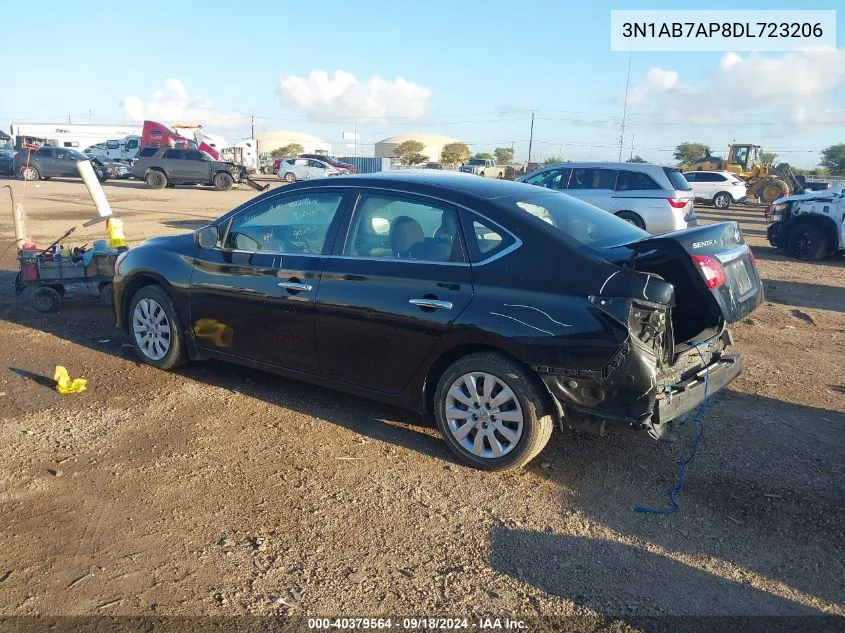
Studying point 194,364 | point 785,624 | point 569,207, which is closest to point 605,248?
point 569,207

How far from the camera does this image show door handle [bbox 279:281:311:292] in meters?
4.69

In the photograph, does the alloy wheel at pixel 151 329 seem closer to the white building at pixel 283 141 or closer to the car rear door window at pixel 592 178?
the car rear door window at pixel 592 178

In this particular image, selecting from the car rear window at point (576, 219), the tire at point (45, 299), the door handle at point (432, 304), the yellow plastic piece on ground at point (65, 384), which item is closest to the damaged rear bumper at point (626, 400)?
the door handle at point (432, 304)

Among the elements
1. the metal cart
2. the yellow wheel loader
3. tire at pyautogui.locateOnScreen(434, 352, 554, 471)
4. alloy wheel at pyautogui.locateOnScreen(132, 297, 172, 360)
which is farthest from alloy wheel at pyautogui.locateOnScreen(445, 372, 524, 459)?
the yellow wheel loader

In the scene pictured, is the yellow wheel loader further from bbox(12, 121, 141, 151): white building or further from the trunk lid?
bbox(12, 121, 141, 151): white building

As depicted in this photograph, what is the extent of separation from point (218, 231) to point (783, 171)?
3529 centimetres

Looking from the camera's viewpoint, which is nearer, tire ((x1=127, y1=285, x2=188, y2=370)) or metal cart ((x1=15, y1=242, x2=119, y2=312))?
tire ((x1=127, y1=285, x2=188, y2=370))

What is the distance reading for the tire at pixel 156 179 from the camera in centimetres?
2862

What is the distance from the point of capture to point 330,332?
15.1ft

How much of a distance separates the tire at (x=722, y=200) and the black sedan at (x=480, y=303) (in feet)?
83.6

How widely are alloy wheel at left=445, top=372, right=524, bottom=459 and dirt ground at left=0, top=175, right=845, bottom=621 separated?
186mm

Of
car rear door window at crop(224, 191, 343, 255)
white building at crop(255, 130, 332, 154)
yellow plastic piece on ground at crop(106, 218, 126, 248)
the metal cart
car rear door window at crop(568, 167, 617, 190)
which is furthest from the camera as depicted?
white building at crop(255, 130, 332, 154)

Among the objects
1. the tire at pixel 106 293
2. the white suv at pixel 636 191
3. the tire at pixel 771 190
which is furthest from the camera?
the tire at pixel 771 190

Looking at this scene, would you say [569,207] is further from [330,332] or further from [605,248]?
[330,332]
